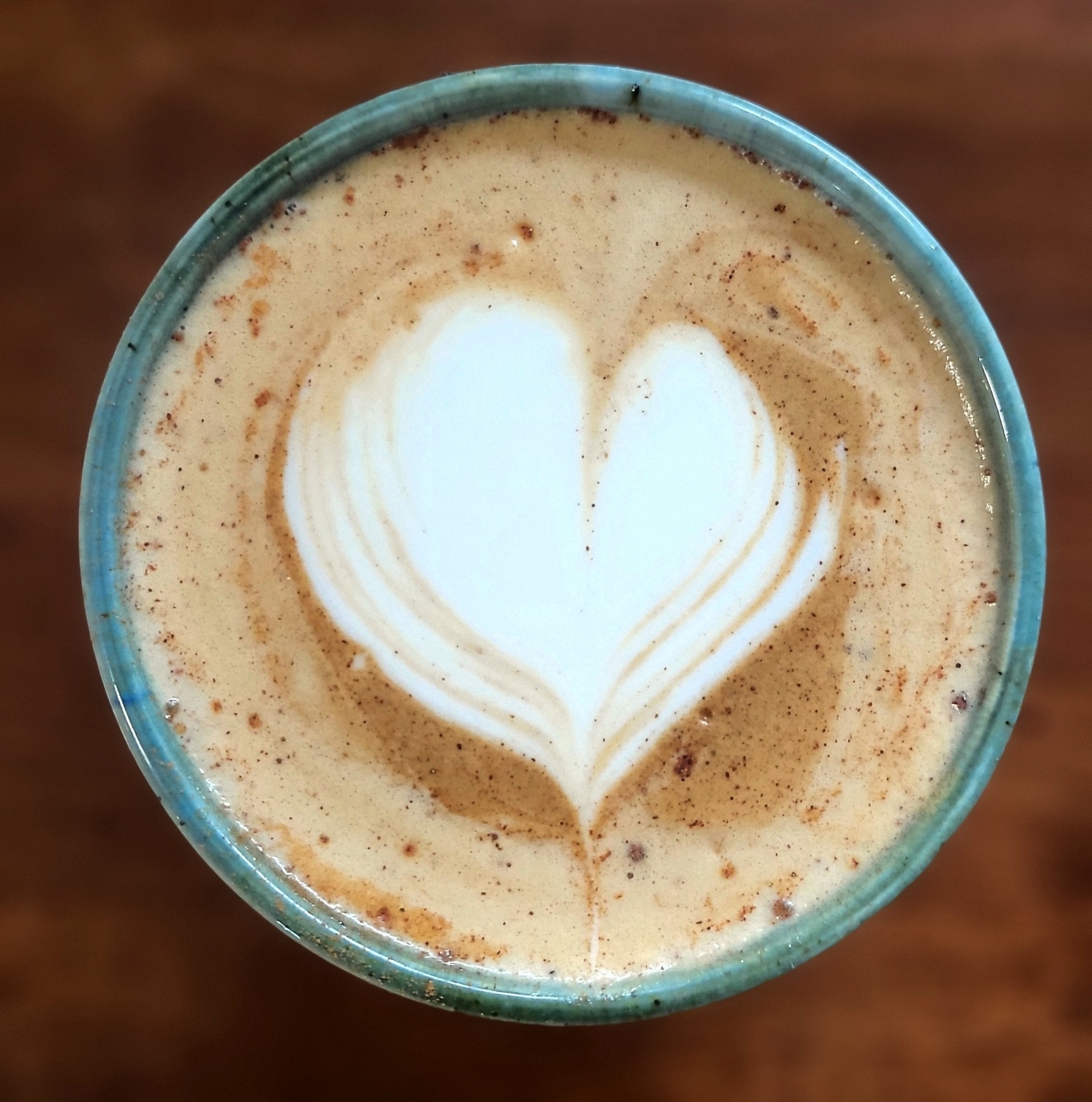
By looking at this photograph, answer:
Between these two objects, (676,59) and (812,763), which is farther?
(676,59)

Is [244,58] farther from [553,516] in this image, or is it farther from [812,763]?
[812,763]

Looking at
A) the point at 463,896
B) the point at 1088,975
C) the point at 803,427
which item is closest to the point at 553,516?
the point at 803,427

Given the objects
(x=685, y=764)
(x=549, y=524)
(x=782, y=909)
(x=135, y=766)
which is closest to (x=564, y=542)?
(x=549, y=524)

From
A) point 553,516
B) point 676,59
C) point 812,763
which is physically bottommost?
point 812,763

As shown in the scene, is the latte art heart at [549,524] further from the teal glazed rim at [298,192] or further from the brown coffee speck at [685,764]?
the teal glazed rim at [298,192]

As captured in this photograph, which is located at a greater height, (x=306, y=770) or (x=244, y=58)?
(x=244, y=58)
